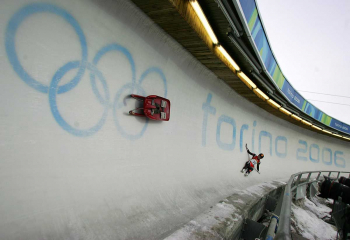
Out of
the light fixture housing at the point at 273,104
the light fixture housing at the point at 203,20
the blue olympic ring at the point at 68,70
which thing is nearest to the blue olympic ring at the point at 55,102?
the blue olympic ring at the point at 68,70

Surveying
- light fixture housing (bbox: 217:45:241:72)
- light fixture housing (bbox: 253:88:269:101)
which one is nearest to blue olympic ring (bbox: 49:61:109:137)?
light fixture housing (bbox: 217:45:241:72)

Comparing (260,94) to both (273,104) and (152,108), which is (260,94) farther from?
(152,108)

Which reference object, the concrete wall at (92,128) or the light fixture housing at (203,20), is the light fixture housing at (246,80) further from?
the light fixture housing at (203,20)

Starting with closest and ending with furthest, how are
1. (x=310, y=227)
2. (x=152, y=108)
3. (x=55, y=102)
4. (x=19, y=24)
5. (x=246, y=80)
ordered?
(x=19, y=24)
(x=55, y=102)
(x=152, y=108)
(x=310, y=227)
(x=246, y=80)

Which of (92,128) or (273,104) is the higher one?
(273,104)

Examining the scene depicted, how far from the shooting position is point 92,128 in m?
2.34

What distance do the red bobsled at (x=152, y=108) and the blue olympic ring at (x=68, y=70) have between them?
0.13m

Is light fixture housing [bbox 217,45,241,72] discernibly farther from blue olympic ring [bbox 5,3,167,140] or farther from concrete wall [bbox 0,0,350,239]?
blue olympic ring [bbox 5,3,167,140]

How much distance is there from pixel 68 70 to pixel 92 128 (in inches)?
24.8

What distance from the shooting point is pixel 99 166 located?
7.93 feet

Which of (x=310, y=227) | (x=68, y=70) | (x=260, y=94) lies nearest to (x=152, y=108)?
(x=68, y=70)

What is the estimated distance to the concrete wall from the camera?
1688mm

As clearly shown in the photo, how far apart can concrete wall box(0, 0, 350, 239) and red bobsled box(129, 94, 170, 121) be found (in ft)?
0.35

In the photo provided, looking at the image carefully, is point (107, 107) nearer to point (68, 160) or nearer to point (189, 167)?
point (68, 160)
